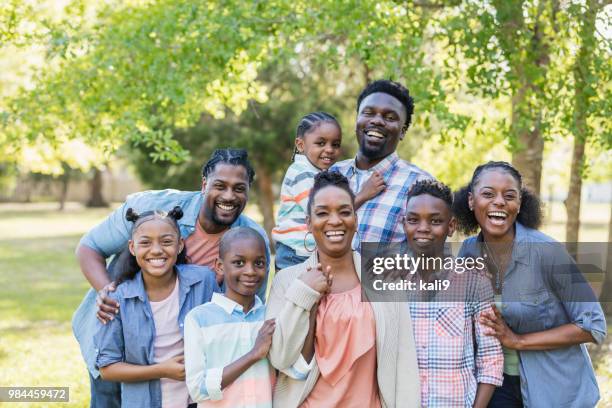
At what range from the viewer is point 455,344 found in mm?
3422

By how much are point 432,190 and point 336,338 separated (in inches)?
35.7

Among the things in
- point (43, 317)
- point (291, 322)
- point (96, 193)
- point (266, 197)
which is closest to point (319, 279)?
point (291, 322)

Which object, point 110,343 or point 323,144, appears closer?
point 110,343

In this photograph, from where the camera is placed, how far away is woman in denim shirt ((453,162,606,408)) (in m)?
3.49

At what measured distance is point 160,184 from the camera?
20438 mm

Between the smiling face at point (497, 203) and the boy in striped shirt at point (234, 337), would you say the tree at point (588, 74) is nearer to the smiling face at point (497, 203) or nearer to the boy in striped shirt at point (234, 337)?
the smiling face at point (497, 203)

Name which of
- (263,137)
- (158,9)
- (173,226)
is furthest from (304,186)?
(263,137)

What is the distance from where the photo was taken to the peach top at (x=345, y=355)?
3.30m

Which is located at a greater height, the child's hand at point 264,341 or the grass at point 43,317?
the child's hand at point 264,341

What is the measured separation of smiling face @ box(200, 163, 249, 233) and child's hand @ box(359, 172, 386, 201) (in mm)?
662

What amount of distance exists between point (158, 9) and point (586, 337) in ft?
19.3

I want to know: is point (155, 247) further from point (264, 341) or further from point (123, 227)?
point (264, 341)

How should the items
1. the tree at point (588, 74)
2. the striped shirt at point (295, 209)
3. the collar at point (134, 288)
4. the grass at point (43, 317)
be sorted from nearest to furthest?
the collar at point (134, 288) → the striped shirt at point (295, 209) → the tree at point (588, 74) → the grass at point (43, 317)

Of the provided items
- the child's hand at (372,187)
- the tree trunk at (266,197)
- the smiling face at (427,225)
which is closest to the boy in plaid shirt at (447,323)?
the smiling face at (427,225)
